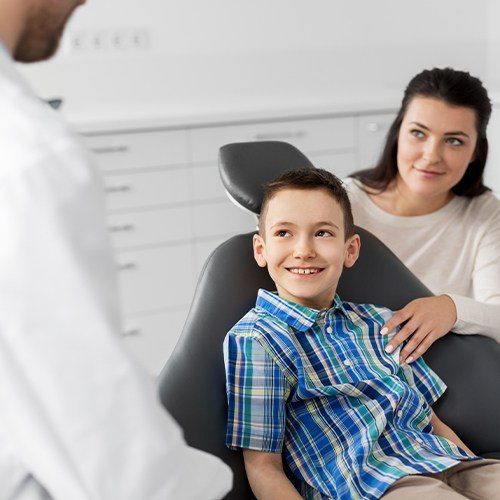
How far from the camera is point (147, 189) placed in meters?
3.39

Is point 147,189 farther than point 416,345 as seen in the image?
Yes

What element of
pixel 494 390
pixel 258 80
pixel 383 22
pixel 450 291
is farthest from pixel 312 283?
pixel 383 22

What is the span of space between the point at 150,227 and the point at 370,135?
3.55 ft

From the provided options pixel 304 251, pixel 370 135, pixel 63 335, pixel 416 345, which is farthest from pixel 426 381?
pixel 370 135

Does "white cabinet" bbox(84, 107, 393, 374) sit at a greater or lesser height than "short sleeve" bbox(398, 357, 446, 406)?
lesser

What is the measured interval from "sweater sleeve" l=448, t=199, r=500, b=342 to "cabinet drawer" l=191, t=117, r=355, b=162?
156 cm

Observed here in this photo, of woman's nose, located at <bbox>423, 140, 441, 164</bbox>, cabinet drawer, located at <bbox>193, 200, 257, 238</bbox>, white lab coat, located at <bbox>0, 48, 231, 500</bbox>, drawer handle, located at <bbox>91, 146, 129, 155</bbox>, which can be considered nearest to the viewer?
white lab coat, located at <bbox>0, 48, 231, 500</bbox>

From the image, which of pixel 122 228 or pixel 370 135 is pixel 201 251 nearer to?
pixel 122 228

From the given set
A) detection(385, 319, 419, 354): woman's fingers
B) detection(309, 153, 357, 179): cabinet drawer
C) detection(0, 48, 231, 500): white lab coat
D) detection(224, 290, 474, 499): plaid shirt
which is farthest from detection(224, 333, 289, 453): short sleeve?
detection(309, 153, 357, 179): cabinet drawer

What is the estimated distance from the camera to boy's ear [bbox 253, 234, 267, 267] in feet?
5.74

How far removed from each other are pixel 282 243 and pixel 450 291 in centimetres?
67

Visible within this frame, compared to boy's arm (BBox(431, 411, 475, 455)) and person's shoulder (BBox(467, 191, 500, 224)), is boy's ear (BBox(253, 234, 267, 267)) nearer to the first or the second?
boy's arm (BBox(431, 411, 475, 455))

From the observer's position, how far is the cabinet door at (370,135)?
3.81m

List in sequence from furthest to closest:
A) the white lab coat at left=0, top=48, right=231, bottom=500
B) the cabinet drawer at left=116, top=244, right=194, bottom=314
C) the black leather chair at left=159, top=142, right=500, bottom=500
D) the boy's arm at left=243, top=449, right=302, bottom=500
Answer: the cabinet drawer at left=116, top=244, right=194, bottom=314, the black leather chair at left=159, top=142, right=500, bottom=500, the boy's arm at left=243, top=449, right=302, bottom=500, the white lab coat at left=0, top=48, right=231, bottom=500
